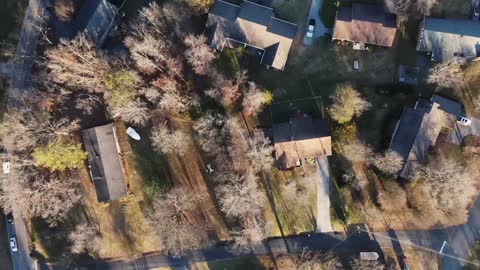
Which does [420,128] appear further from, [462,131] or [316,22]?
[316,22]

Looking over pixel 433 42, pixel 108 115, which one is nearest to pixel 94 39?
pixel 108 115

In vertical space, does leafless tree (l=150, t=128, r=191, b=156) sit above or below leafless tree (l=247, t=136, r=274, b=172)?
above

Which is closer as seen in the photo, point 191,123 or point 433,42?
point 433,42

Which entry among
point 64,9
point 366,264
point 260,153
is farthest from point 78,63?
point 366,264

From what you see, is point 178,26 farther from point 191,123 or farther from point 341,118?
point 341,118

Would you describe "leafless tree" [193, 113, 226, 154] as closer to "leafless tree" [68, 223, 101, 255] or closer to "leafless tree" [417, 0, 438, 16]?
"leafless tree" [68, 223, 101, 255]

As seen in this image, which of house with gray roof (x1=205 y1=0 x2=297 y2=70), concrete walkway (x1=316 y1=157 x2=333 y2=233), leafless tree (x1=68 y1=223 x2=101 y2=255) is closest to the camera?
house with gray roof (x1=205 y1=0 x2=297 y2=70)

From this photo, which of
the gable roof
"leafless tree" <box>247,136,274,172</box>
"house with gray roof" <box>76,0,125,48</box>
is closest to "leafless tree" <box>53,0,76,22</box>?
"house with gray roof" <box>76,0,125,48</box>
